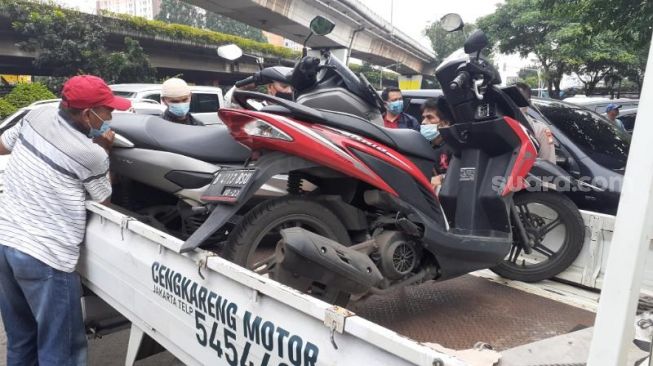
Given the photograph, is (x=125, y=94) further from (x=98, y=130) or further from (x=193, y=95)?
(x=98, y=130)

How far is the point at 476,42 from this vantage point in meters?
2.81

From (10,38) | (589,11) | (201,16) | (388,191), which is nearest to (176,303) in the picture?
(388,191)

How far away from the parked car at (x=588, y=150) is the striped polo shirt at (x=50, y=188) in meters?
3.41

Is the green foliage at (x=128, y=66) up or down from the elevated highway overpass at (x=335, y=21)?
down

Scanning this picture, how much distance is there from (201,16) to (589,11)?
7242 cm

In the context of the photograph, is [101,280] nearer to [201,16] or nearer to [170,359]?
[170,359]

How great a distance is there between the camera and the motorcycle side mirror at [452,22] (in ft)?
10.2

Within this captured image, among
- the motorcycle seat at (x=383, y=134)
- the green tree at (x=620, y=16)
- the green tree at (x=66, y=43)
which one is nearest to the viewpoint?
the motorcycle seat at (x=383, y=134)

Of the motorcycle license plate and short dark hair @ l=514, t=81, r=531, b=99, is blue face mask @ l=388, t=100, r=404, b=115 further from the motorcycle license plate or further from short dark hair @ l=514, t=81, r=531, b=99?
the motorcycle license plate

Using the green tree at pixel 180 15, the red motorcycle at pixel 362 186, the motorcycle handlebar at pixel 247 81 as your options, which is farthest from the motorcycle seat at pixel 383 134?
the green tree at pixel 180 15

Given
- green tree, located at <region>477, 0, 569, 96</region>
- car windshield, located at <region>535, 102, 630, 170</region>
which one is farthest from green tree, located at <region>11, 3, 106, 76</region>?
car windshield, located at <region>535, 102, 630, 170</region>

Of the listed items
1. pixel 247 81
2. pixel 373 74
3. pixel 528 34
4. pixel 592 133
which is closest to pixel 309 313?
pixel 247 81

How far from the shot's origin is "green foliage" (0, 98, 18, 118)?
14609 millimetres

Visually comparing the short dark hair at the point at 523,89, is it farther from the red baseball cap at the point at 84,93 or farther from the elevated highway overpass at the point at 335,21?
the elevated highway overpass at the point at 335,21
